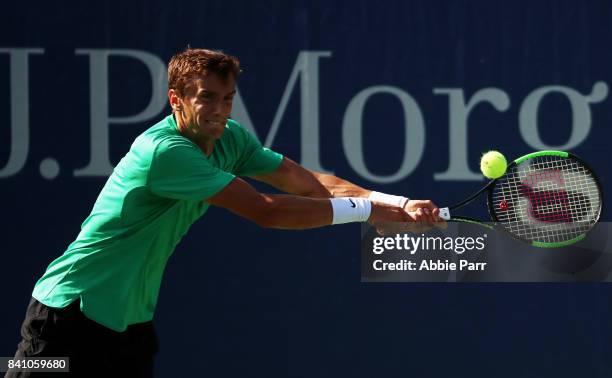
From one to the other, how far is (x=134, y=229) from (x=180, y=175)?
0.20 metres

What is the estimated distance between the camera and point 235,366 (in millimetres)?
4738

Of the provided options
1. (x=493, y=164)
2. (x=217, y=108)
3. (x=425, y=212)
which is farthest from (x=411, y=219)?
(x=217, y=108)

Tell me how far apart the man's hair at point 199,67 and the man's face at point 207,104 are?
1cm

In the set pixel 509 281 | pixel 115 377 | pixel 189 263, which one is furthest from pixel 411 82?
pixel 115 377

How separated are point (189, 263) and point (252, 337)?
45 centimetres

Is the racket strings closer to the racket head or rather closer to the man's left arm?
the racket head

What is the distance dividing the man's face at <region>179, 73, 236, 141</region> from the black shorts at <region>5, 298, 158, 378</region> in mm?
578

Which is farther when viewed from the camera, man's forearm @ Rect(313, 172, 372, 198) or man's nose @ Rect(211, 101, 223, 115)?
man's forearm @ Rect(313, 172, 372, 198)

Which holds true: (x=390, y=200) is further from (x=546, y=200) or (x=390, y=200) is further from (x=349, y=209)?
(x=546, y=200)

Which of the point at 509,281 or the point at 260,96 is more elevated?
the point at 260,96

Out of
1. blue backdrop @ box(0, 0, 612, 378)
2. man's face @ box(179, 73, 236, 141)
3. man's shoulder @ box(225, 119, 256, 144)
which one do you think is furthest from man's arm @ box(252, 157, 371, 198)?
blue backdrop @ box(0, 0, 612, 378)

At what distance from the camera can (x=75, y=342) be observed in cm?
273

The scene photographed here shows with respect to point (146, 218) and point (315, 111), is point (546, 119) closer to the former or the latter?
point (315, 111)

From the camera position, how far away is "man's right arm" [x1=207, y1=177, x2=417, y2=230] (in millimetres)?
2742
